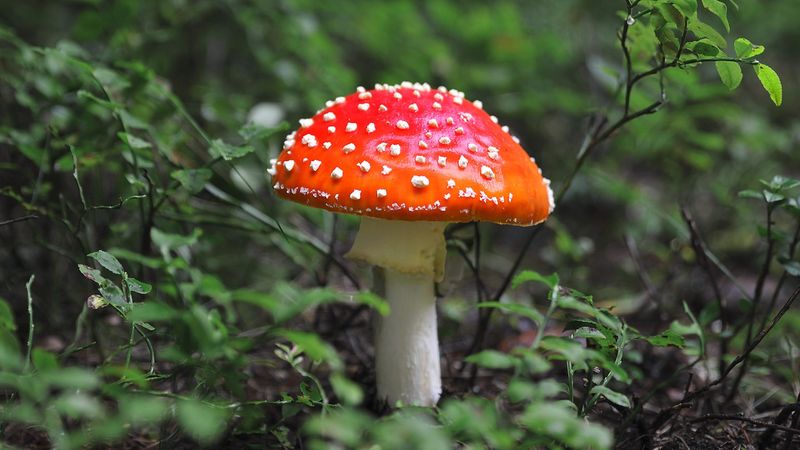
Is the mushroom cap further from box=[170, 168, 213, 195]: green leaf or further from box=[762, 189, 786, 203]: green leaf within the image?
box=[762, 189, 786, 203]: green leaf

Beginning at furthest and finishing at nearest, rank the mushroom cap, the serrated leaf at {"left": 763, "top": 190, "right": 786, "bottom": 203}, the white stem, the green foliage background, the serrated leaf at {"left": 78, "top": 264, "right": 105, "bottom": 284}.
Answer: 1. the white stem
2. the serrated leaf at {"left": 763, "top": 190, "right": 786, "bottom": 203}
3. the mushroom cap
4. the serrated leaf at {"left": 78, "top": 264, "right": 105, "bottom": 284}
5. the green foliage background

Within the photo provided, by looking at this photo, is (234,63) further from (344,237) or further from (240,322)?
(240,322)

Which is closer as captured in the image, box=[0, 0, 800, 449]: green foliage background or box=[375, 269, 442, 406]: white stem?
box=[0, 0, 800, 449]: green foliage background

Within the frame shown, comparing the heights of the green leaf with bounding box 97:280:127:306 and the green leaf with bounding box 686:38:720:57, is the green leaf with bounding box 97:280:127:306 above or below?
below

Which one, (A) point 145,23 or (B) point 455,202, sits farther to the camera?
(A) point 145,23

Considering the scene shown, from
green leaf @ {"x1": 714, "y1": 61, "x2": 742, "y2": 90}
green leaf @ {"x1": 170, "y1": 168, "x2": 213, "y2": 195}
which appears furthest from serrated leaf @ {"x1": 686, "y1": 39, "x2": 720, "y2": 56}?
green leaf @ {"x1": 170, "y1": 168, "x2": 213, "y2": 195}

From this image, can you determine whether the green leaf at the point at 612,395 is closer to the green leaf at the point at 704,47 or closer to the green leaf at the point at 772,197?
the green leaf at the point at 772,197

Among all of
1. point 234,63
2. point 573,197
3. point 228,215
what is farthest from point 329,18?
point 228,215
